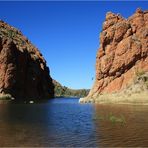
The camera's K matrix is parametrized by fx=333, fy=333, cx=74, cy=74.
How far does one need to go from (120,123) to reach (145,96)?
49786 mm

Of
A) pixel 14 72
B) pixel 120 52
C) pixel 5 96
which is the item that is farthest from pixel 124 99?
pixel 14 72

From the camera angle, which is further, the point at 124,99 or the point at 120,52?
the point at 120,52

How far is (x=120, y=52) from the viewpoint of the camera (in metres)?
114

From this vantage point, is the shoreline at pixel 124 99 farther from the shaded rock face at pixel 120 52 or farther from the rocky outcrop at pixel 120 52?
the shaded rock face at pixel 120 52

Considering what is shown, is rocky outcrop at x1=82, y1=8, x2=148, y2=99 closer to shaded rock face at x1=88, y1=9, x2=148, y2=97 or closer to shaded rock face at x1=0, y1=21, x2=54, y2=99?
shaded rock face at x1=88, y1=9, x2=148, y2=97

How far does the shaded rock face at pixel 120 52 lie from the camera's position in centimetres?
11119

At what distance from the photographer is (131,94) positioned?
9375 centimetres

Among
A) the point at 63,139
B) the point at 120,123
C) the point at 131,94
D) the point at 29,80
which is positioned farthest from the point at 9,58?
the point at 63,139

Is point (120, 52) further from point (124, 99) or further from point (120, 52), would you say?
point (124, 99)

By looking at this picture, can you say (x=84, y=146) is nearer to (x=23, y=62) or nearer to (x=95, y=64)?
(x=95, y=64)

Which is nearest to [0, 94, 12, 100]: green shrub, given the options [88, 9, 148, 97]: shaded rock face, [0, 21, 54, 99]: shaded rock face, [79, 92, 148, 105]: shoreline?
[0, 21, 54, 99]: shaded rock face

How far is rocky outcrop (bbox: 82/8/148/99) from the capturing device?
111 m

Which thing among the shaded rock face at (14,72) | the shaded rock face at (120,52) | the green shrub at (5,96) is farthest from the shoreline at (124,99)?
the shaded rock face at (14,72)

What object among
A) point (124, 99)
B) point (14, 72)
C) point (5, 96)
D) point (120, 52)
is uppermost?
point (120, 52)
